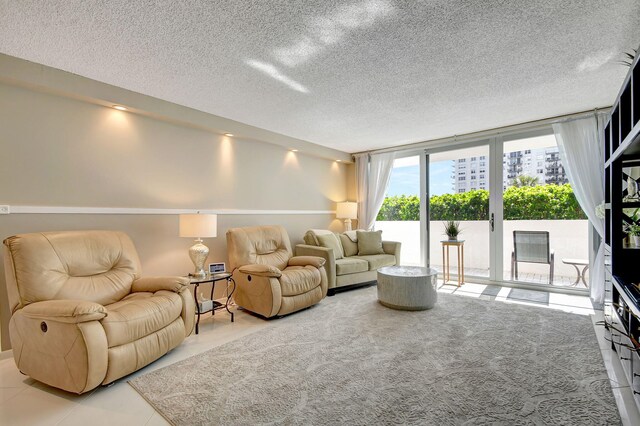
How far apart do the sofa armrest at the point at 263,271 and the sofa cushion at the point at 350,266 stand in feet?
4.31

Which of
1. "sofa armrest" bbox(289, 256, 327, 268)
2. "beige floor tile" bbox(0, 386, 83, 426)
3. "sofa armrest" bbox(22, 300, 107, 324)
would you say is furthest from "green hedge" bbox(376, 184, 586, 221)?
"beige floor tile" bbox(0, 386, 83, 426)

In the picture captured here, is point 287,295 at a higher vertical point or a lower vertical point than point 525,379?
higher

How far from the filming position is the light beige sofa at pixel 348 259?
445 cm

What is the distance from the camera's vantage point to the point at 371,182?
252 inches

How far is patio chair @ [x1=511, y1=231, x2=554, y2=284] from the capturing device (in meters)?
4.52

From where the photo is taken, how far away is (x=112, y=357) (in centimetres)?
208

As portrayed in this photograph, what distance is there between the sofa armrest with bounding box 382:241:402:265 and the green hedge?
0.82 m

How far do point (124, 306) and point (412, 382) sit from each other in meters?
2.20

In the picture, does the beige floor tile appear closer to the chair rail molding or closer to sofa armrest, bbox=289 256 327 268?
the chair rail molding

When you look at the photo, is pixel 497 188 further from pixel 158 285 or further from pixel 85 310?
pixel 85 310

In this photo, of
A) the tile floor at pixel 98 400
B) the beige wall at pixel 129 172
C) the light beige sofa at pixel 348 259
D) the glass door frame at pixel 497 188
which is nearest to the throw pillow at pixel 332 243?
the light beige sofa at pixel 348 259

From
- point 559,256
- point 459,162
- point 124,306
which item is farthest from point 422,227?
point 124,306

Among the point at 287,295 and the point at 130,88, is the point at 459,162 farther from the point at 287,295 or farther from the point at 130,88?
the point at 130,88

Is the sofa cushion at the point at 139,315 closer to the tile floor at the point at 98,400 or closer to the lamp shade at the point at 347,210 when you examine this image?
the tile floor at the point at 98,400
